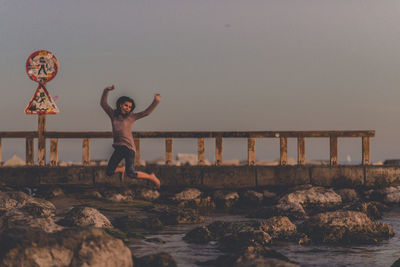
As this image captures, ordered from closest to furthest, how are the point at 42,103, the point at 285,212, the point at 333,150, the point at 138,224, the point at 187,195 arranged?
1. the point at 138,224
2. the point at 285,212
3. the point at 187,195
4. the point at 42,103
5. the point at 333,150

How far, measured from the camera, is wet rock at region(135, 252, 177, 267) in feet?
20.5

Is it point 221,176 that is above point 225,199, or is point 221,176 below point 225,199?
above

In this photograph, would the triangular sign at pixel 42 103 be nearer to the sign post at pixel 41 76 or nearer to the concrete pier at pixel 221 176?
the sign post at pixel 41 76

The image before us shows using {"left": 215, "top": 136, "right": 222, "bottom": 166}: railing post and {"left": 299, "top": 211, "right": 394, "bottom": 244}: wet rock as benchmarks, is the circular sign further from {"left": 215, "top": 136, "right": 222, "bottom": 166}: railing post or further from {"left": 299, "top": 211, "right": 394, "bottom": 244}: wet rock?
{"left": 299, "top": 211, "right": 394, "bottom": 244}: wet rock

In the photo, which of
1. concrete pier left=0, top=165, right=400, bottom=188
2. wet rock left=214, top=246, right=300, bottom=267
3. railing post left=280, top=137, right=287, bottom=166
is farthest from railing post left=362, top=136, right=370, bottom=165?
wet rock left=214, top=246, right=300, bottom=267

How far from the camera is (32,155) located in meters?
15.3

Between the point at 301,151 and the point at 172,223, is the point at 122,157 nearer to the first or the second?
the point at 172,223

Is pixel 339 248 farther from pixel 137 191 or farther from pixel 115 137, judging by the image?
pixel 137 191

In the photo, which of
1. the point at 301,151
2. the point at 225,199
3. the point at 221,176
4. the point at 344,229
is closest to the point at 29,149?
the point at 221,176

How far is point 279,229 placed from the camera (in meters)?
8.62

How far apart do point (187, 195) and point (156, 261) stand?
7718 mm

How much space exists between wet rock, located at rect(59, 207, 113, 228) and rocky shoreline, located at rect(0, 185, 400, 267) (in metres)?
0.02

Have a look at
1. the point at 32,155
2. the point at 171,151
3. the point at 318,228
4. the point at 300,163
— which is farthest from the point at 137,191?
the point at 318,228

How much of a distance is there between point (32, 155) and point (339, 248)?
9823 millimetres
